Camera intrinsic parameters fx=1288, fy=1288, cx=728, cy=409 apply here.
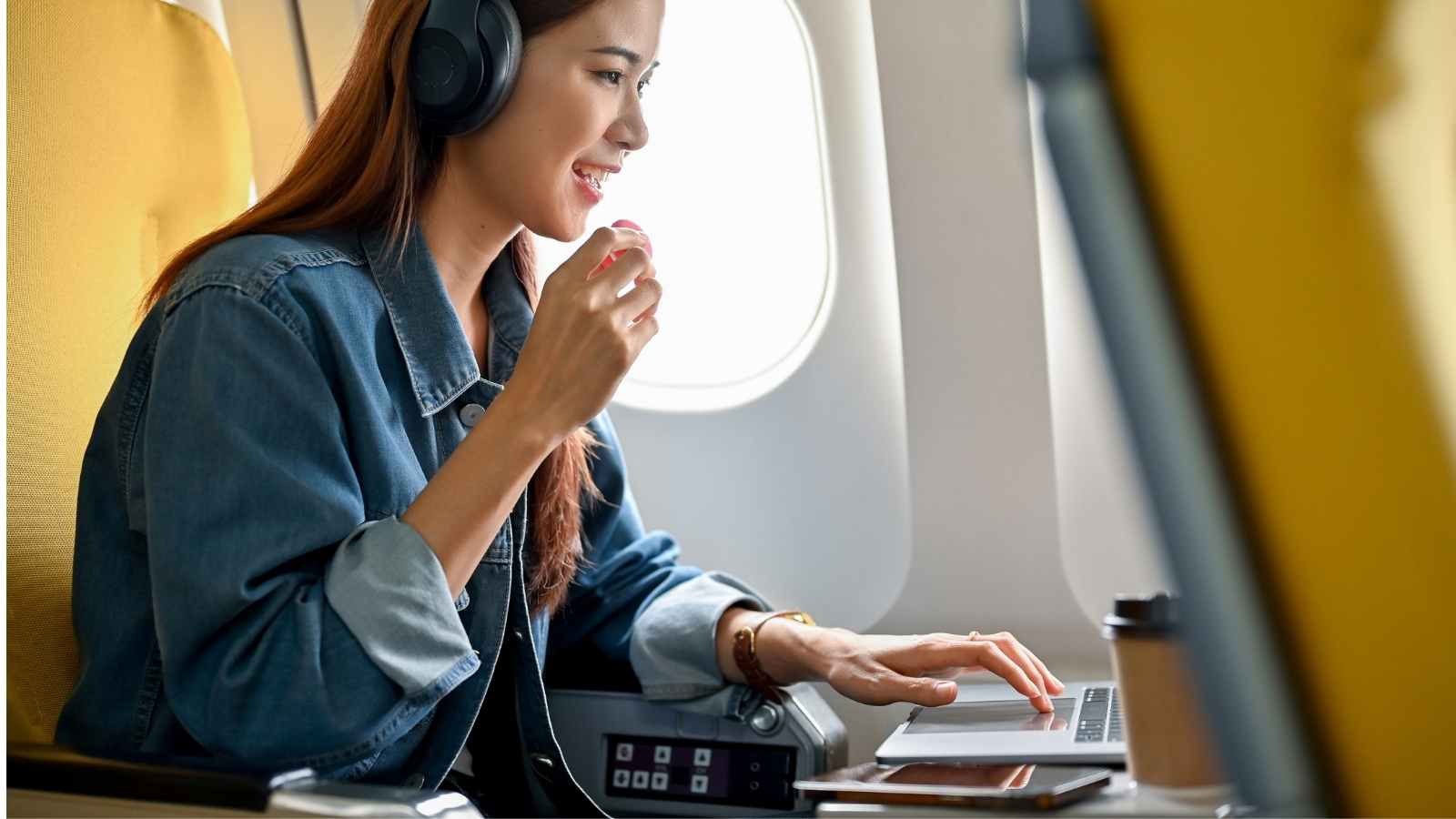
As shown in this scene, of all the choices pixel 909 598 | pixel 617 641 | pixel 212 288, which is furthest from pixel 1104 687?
pixel 212 288

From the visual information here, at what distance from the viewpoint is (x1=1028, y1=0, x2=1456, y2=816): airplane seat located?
515 mm

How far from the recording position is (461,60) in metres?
1.25

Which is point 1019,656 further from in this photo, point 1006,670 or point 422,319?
point 422,319

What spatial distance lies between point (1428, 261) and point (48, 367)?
1187 mm

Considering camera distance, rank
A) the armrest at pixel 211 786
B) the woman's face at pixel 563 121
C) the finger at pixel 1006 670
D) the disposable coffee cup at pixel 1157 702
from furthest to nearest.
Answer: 1. the woman's face at pixel 563 121
2. the finger at pixel 1006 670
3. the armrest at pixel 211 786
4. the disposable coffee cup at pixel 1157 702

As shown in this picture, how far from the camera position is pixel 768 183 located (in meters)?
1.83

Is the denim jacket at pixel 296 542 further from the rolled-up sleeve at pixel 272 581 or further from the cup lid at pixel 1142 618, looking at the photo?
the cup lid at pixel 1142 618

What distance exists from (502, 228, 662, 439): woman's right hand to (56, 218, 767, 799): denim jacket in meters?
0.15

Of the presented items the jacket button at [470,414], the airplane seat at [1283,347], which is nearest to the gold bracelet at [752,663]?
the jacket button at [470,414]

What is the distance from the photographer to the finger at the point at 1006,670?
1240 millimetres

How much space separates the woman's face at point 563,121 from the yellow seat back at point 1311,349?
0.90m

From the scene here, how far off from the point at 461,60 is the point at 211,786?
699mm

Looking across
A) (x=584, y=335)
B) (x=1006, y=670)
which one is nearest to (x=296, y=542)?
(x=584, y=335)

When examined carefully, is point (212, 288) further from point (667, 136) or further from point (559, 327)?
point (667, 136)
